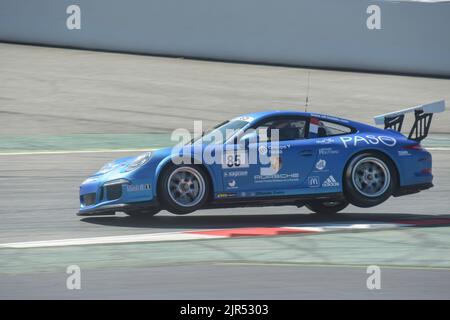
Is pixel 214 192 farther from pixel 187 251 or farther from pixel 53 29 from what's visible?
pixel 53 29

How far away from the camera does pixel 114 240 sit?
10.4 m

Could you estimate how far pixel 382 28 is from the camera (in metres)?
25.9

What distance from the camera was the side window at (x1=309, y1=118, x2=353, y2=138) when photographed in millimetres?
11773

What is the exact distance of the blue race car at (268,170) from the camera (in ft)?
37.1

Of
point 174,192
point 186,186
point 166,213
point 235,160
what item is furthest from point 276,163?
point 166,213

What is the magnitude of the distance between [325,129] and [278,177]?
85 cm

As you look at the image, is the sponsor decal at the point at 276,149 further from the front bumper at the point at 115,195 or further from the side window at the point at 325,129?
the front bumper at the point at 115,195

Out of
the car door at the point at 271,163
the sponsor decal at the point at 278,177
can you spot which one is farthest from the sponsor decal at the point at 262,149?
the sponsor decal at the point at 278,177

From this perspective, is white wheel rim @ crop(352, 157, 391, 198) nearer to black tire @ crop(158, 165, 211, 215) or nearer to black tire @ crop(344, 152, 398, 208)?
black tire @ crop(344, 152, 398, 208)

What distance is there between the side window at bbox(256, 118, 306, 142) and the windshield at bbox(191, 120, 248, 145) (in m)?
0.23

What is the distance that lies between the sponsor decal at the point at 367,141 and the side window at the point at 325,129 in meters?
0.14

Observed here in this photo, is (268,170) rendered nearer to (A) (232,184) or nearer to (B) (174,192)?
(A) (232,184)
